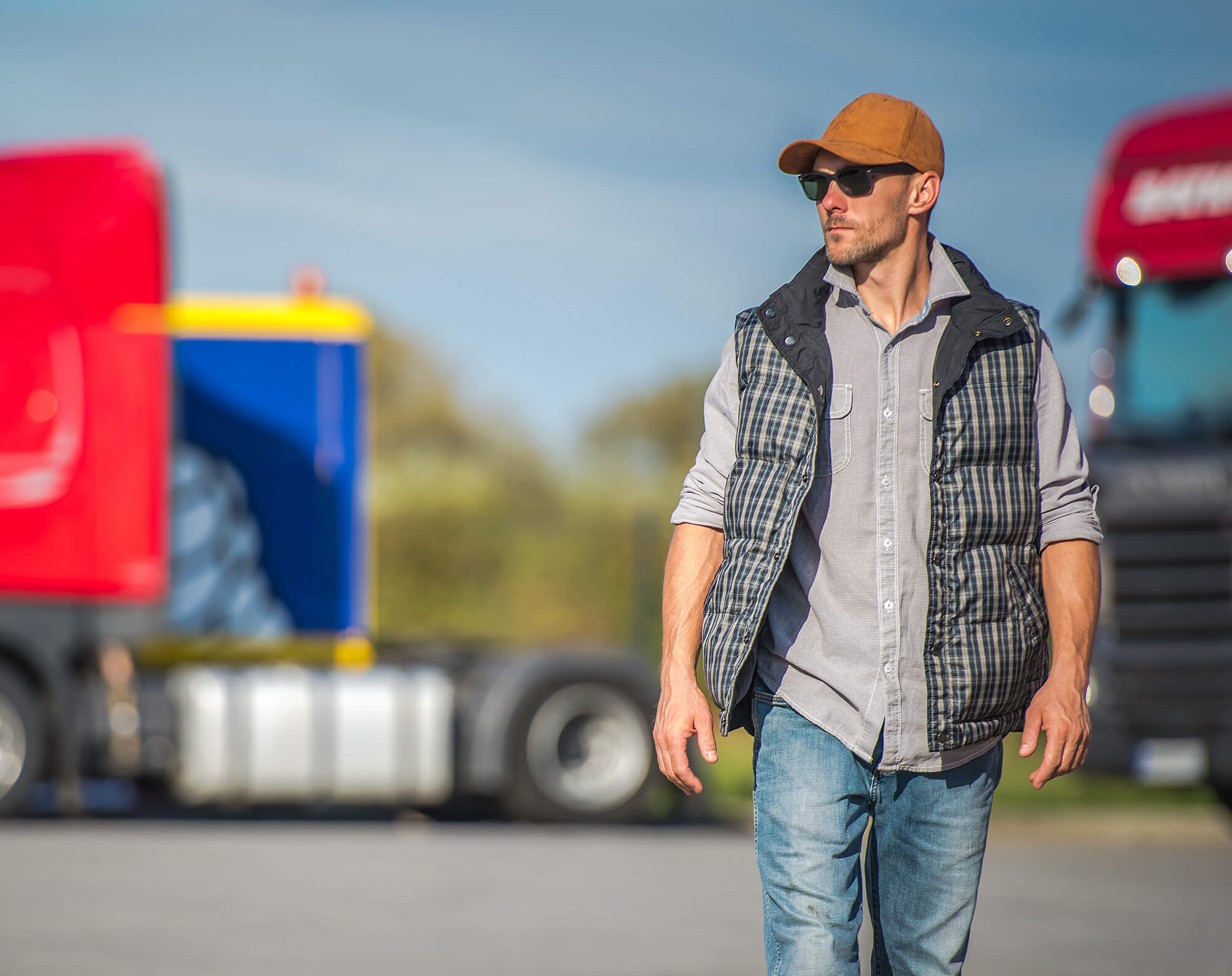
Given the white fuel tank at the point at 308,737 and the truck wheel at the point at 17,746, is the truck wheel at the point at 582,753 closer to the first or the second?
the white fuel tank at the point at 308,737

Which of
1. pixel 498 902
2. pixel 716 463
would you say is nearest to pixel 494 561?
pixel 498 902

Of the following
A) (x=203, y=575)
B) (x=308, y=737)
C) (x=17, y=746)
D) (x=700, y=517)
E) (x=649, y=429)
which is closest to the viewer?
(x=700, y=517)

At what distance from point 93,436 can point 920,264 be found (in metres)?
7.89

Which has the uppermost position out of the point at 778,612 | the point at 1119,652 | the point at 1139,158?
the point at 1139,158

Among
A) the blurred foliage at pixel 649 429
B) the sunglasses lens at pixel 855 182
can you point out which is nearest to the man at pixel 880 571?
the sunglasses lens at pixel 855 182

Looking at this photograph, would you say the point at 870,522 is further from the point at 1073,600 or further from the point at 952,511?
the point at 1073,600

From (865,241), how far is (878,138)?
0.66ft

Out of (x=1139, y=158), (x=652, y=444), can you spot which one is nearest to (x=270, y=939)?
(x=1139, y=158)

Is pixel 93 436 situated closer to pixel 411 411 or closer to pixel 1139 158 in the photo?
pixel 1139 158

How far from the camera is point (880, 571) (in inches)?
132

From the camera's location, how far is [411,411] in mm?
43594

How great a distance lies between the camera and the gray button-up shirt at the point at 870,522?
3330 mm

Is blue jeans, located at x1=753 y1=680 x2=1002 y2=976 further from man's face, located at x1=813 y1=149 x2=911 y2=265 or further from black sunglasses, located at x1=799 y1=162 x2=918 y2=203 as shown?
black sunglasses, located at x1=799 y1=162 x2=918 y2=203

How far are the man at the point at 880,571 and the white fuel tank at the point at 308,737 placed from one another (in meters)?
7.55
